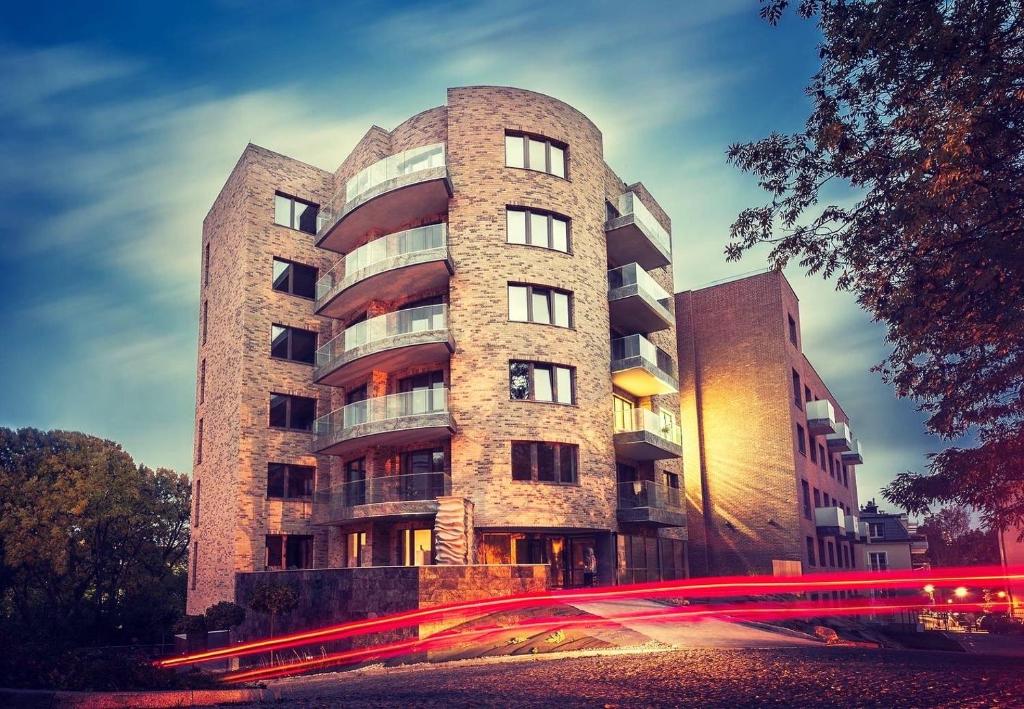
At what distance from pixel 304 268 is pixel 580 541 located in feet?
50.1

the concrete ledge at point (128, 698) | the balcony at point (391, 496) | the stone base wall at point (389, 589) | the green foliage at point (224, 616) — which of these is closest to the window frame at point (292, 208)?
the balcony at point (391, 496)

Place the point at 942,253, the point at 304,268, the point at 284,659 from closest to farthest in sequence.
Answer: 1. the point at 942,253
2. the point at 284,659
3. the point at 304,268

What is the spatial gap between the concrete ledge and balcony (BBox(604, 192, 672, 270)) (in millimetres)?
24503

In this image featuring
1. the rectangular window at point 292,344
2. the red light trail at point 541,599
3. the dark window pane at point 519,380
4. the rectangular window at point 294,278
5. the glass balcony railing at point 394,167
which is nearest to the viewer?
the red light trail at point 541,599

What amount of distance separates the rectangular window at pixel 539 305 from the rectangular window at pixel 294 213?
36.0 ft

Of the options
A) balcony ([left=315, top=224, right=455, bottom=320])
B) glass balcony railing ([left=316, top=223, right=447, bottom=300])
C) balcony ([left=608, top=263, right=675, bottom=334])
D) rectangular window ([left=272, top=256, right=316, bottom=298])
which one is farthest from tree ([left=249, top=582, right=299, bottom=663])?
balcony ([left=608, top=263, right=675, bottom=334])

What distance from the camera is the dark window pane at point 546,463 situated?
1067 inches

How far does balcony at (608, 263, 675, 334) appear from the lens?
3142cm

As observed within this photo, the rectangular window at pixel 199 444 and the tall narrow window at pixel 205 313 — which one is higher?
the tall narrow window at pixel 205 313

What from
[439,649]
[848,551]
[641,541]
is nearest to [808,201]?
[439,649]

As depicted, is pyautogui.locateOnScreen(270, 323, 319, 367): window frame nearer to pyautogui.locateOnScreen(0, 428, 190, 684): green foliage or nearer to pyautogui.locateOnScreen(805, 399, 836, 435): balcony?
pyautogui.locateOnScreen(0, 428, 190, 684): green foliage

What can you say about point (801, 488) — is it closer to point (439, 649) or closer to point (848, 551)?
point (848, 551)

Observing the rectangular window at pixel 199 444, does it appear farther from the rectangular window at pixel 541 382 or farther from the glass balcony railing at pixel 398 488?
the rectangular window at pixel 541 382

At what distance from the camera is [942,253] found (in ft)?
39.4
